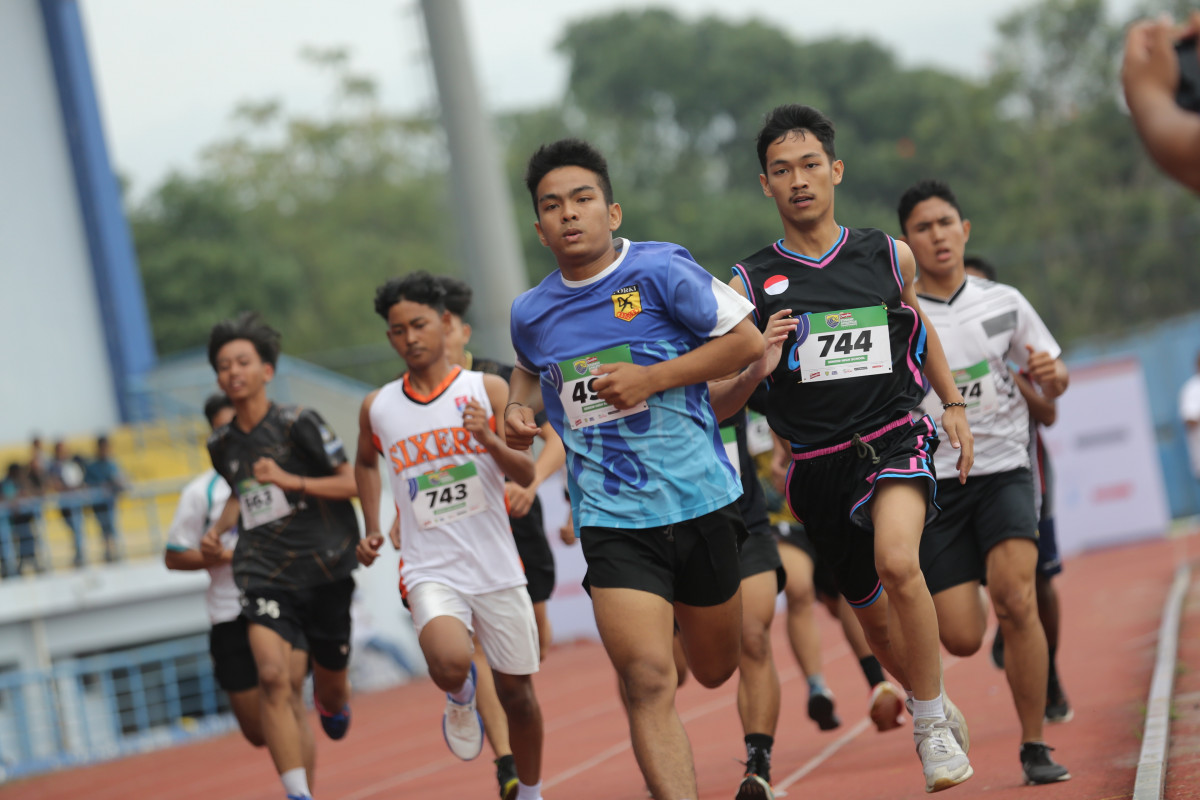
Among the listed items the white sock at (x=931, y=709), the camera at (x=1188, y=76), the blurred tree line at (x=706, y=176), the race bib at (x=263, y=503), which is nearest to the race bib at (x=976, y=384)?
the white sock at (x=931, y=709)

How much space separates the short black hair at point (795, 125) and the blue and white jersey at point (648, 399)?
0.76 metres

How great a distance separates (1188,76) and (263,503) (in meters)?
5.10

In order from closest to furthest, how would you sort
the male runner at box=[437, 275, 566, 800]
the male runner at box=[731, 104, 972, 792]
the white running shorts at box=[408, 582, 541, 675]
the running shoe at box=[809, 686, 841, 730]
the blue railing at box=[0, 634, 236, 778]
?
the male runner at box=[731, 104, 972, 792] < the white running shorts at box=[408, 582, 541, 675] < the male runner at box=[437, 275, 566, 800] < the running shoe at box=[809, 686, 841, 730] < the blue railing at box=[0, 634, 236, 778]

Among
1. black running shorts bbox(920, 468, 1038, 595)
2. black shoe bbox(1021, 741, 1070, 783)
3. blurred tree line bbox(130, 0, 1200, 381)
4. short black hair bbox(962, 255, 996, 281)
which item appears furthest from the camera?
blurred tree line bbox(130, 0, 1200, 381)

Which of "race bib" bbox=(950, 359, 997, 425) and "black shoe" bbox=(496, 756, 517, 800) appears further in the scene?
"black shoe" bbox=(496, 756, 517, 800)

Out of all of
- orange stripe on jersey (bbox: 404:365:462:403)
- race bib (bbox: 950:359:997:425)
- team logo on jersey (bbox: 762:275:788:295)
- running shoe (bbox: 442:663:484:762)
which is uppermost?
team logo on jersey (bbox: 762:275:788:295)

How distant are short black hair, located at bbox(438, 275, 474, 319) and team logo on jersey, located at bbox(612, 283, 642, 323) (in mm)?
3012

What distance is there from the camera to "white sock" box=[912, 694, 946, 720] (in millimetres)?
4961

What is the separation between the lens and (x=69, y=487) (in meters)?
17.8

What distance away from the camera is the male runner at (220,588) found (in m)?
7.80

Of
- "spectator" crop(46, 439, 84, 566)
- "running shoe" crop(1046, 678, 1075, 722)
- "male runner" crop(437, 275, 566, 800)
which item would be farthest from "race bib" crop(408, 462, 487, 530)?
"spectator" crop(46, 439, 84, 566)

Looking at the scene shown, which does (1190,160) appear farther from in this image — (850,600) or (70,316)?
(70,316)

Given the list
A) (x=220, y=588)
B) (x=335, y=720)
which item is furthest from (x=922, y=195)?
(x=220, y=588)

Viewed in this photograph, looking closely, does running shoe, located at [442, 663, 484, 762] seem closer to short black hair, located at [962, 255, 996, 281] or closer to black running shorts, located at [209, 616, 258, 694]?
black running shorts, located at [209, 616, 258, 694]
